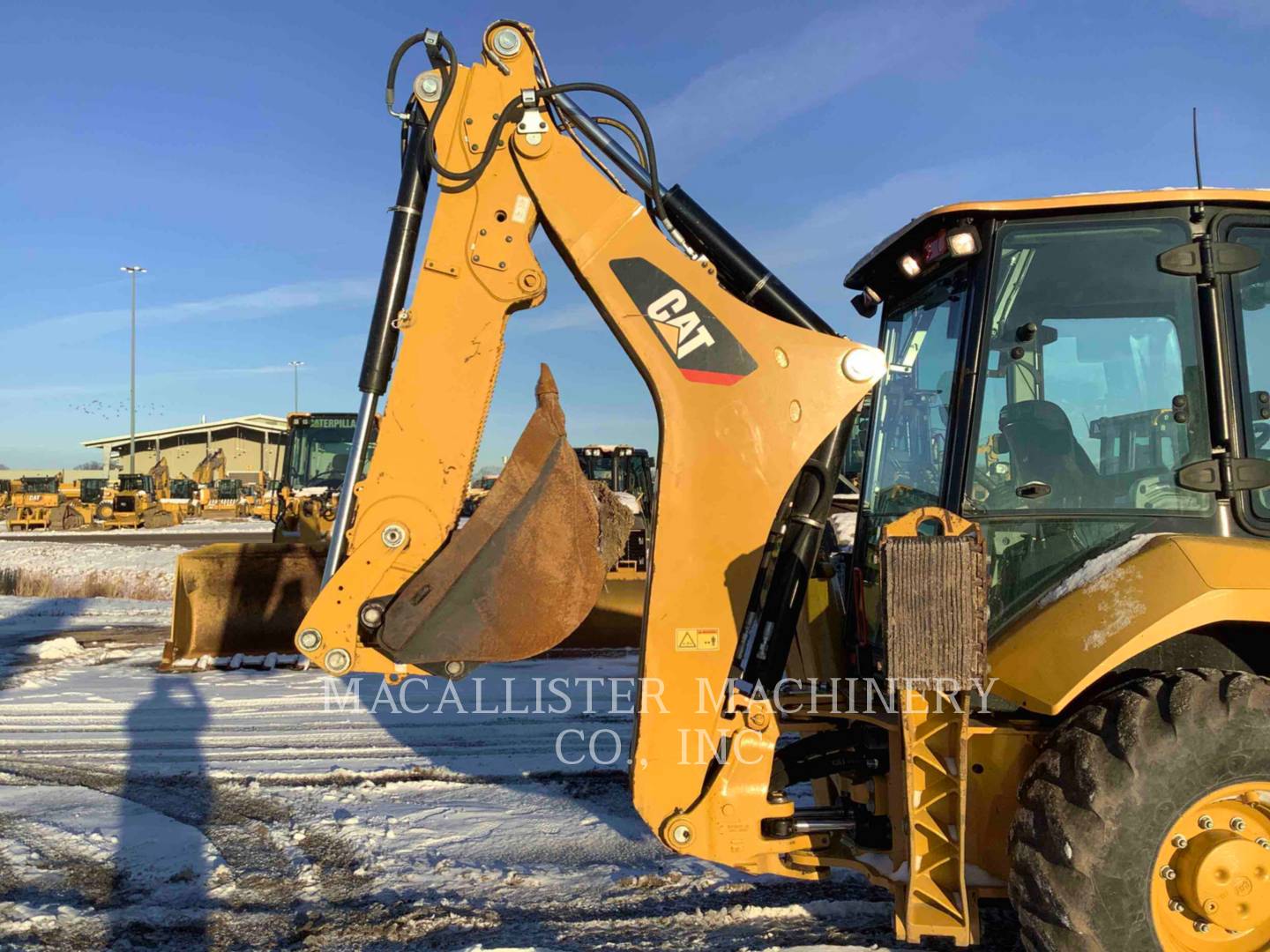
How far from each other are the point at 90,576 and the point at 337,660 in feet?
47.1

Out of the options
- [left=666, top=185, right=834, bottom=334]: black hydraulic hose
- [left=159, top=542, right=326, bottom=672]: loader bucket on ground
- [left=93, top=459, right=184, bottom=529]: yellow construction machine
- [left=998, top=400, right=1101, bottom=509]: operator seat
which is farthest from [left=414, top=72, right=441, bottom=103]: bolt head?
[left=93, top=459, right=184, bottom=529]: yellow construction machine

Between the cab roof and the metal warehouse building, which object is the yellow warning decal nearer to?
the cab roof

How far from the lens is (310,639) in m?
3.04

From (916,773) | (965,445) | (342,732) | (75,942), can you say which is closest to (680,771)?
(916,773)

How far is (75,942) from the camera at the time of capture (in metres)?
3.36

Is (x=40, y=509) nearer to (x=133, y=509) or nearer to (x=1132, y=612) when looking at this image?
(x=133, y=509)

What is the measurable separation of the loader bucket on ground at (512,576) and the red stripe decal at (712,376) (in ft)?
1.53

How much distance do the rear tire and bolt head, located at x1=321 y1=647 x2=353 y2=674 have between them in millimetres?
2146

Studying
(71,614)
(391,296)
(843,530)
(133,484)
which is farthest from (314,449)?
(133,484)

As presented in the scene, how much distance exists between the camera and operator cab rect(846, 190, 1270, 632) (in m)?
3.00

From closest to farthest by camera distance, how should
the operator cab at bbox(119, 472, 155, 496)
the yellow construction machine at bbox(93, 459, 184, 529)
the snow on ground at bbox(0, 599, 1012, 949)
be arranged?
the snow on ground at bbox(0, 599, 1012, 949), the yellow construction machine at bbox(93, 459, 184, 529), the operator cab at bbox(119, 472, 155, 496)

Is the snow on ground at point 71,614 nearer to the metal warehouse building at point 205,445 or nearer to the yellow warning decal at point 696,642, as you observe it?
the yellow warning decal at point 696,642

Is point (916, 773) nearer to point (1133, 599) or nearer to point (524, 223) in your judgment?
point (1133, 599)

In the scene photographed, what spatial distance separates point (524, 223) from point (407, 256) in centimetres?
42
